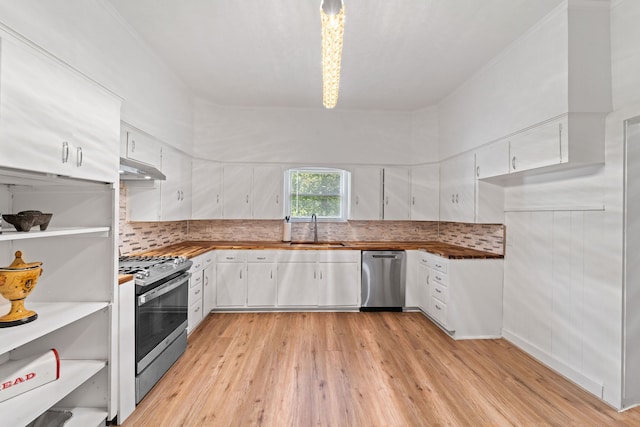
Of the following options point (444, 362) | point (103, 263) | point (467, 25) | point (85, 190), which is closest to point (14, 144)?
point (85, 190)

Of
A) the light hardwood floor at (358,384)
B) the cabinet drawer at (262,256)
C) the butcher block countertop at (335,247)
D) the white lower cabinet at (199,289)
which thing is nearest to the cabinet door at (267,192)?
the butcher block countertop at (335,247)

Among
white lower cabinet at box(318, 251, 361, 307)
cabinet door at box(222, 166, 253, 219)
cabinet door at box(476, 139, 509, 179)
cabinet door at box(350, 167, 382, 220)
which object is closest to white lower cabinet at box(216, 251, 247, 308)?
cabinet door at box(222, 166, 253, 219)

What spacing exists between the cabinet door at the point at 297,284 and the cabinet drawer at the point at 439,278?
57.5 inches

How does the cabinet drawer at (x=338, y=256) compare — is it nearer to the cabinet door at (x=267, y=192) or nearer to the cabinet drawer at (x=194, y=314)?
the cabinet door at (x=267, y=192)

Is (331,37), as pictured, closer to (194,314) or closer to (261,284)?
(194,314)

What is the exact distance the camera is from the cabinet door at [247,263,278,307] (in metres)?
3.99

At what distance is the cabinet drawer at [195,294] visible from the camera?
10.5ft

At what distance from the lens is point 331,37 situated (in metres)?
1.58

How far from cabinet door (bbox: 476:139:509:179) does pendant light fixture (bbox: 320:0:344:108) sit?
176 cm

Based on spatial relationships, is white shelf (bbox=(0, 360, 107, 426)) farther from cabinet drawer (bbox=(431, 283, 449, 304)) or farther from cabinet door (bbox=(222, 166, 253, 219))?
cabinet drawer (bbox=(431, 283, 449, 304))

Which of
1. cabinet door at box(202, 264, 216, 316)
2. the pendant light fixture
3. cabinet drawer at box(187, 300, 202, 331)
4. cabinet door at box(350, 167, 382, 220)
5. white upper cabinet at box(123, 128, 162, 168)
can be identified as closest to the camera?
the pendant light fixture

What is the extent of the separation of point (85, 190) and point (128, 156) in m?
0.85

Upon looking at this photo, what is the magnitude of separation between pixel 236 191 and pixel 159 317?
2.24 meters

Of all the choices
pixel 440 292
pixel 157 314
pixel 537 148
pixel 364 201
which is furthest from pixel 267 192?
pixel 537 148
